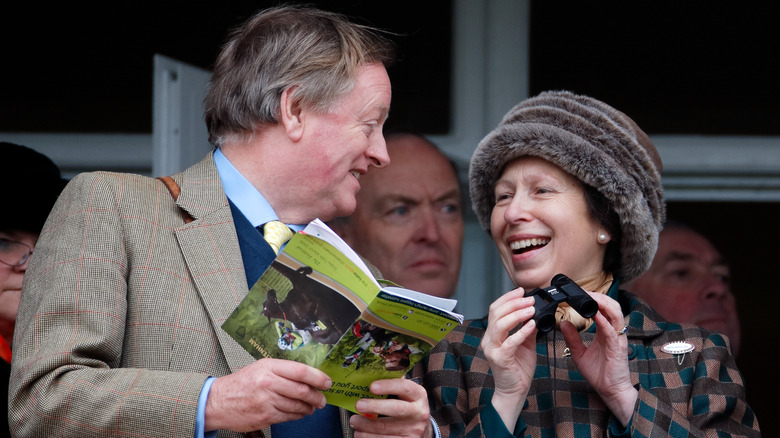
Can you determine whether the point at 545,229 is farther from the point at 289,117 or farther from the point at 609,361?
the point at 289,117

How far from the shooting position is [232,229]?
265 centimetres

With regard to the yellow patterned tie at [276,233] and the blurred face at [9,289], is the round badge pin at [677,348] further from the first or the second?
the blurred face at [9,289]

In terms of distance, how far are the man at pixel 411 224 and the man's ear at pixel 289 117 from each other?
61.4 inches

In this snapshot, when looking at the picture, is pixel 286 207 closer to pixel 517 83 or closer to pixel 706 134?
pixel 517 83

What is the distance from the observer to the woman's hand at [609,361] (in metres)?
2.96

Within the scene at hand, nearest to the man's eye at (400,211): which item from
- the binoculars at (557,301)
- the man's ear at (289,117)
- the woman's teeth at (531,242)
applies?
the woman's teeth at (531,242)

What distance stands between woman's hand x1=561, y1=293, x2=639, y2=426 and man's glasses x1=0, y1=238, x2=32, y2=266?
66.4 inches

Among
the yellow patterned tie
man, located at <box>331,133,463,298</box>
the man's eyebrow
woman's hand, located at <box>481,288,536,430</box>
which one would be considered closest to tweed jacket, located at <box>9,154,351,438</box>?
the yellow patterned tie

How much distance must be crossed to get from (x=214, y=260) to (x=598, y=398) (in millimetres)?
1192

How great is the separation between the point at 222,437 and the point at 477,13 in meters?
3.07

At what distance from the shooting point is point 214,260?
2.59 metres

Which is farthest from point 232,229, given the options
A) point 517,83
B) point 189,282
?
point 517,83

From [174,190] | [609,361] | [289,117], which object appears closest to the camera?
[174,190]

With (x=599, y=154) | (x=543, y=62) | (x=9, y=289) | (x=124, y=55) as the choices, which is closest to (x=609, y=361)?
(x=599, y=154)
